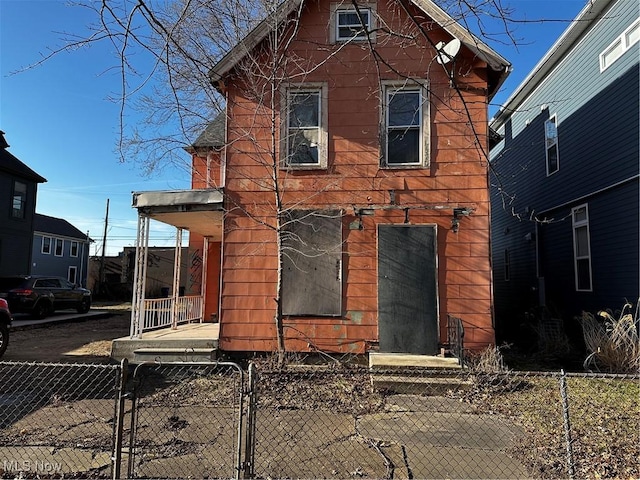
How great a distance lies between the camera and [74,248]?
33250 millimetres

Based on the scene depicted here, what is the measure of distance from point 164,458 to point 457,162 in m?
6.46

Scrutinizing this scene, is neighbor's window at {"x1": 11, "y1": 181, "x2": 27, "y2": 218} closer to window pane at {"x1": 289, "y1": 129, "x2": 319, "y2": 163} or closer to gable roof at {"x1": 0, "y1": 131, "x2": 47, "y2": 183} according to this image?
gable roof at {"x1": 0, "y1": 131, "x2": 47, "y2": 183}

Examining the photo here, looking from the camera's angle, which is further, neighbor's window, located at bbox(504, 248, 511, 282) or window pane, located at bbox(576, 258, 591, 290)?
neighbor's window, located at bbox(504, 248, 511, 282)

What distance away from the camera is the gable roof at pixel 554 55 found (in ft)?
32.0

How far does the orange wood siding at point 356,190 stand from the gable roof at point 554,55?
1.97 meters

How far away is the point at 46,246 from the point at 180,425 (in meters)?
31.1

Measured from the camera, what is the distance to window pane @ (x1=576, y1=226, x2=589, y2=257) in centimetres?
1068

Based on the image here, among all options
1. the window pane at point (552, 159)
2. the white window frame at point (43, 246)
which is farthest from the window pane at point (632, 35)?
the white window frame at point (43, 246)

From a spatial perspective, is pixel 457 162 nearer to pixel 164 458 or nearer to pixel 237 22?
pixel 237 22

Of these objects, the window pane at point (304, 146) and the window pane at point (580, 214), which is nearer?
the window pane at point (304, 146)

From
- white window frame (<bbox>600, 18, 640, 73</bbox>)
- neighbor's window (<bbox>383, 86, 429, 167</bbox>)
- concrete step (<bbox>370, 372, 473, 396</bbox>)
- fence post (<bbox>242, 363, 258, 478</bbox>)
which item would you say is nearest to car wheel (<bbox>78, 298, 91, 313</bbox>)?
neighbor's window (<bbox>383, 86, 429, 167</bbox>)

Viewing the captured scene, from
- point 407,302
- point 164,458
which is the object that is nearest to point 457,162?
point 407,302

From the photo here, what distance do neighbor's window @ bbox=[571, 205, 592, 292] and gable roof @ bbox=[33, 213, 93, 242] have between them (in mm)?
31887

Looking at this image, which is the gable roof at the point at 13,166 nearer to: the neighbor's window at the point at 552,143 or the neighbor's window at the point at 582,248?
the neighbor's window at the point at 552,143
